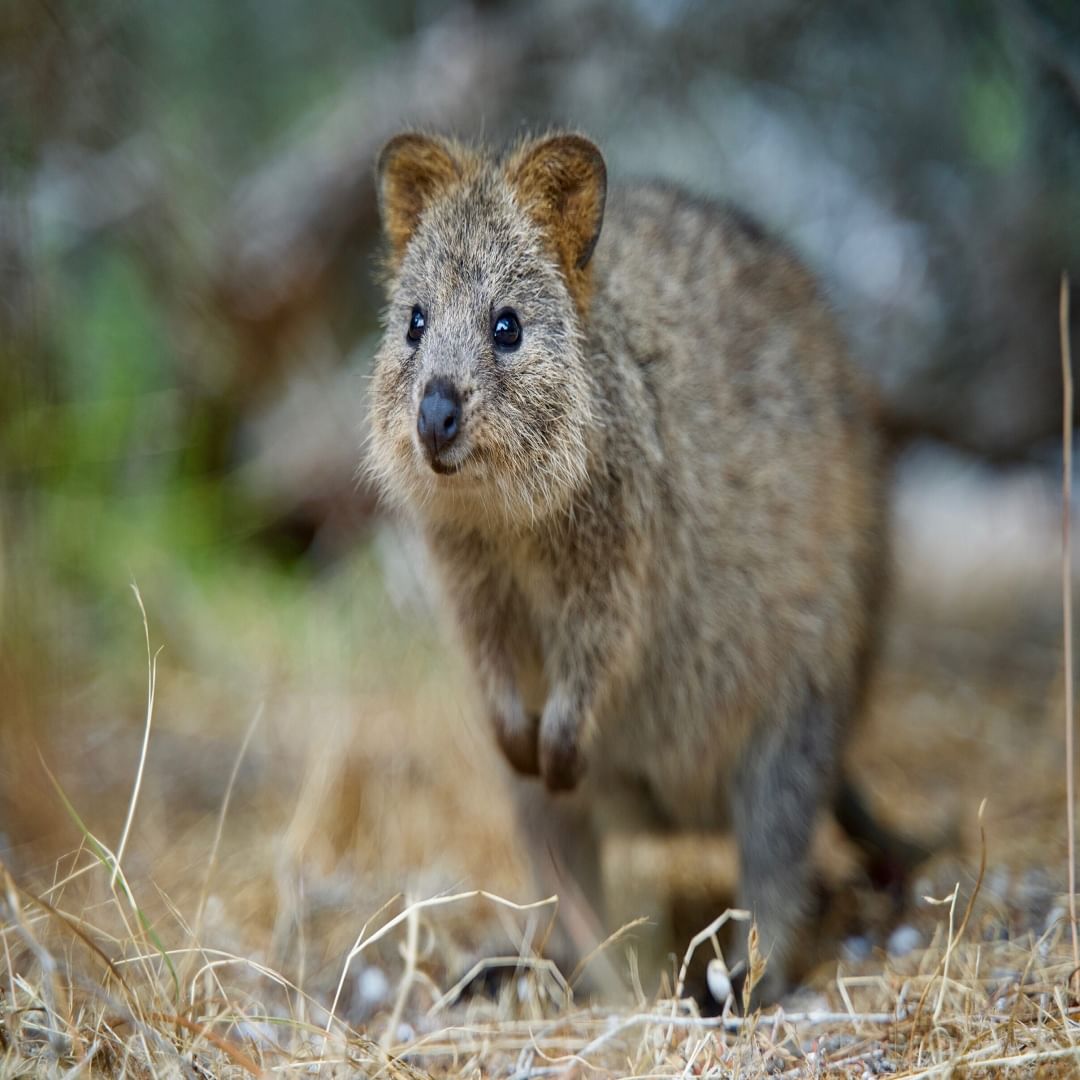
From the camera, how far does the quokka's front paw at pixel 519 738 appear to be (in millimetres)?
3834

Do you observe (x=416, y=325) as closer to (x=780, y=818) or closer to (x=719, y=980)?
(x=780, y=818)

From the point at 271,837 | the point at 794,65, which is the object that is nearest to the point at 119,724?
the point at 271,837

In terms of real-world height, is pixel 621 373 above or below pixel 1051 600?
above

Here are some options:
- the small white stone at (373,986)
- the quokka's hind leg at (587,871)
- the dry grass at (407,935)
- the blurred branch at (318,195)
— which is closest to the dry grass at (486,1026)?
the dry grass at (407,935)

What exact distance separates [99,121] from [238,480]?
7.41 feet

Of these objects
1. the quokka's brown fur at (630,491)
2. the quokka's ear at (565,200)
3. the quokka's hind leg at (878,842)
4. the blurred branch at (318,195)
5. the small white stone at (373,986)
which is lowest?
the small white stone at (373,986)

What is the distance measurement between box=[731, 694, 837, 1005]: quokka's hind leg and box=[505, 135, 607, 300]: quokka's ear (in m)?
1.70

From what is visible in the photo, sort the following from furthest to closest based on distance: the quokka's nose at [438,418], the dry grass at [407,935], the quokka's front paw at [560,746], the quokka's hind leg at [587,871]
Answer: the quokka's hind leg at [587,871], the quokka's front paw at [560,746], the quokka's nose at [438,418], the dry grass at [407,935]

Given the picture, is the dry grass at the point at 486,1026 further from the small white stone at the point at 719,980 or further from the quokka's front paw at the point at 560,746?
the quokka's front paw at the point at 560,746

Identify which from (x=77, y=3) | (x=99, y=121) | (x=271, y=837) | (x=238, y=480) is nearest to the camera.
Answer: (x=271, y=837)

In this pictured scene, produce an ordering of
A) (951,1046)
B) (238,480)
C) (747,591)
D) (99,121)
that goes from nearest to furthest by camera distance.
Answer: (951,1046), (747,591), (99,121), (238,480)

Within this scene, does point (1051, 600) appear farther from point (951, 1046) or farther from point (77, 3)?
point (77, 3)

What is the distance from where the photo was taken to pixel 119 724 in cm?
562

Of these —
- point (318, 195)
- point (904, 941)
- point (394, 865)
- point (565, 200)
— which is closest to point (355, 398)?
point (318, 195)
